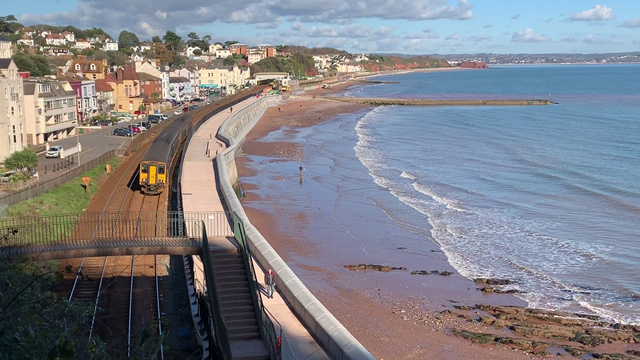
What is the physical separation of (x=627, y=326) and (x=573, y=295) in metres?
2.52

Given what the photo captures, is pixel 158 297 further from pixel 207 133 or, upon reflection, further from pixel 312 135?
pixel 312 135

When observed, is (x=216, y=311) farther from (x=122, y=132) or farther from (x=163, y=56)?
(x=163, y=56)

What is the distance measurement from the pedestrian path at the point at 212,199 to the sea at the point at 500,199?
4.05 m

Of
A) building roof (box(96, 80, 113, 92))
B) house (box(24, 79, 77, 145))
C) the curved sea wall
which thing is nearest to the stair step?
the curved sea wall

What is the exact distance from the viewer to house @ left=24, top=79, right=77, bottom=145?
4431cm

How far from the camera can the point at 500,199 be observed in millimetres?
34406

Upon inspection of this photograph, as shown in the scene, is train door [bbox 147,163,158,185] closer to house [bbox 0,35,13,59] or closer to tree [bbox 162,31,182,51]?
house [bbox 0,35,13,59]

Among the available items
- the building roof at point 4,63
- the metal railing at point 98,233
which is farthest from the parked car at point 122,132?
the metal railing at point 98,233

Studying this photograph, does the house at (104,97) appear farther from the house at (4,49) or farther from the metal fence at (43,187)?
the metal fence at (43,187)

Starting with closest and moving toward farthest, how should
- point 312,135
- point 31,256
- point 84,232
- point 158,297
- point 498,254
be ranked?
point 31,256
point 158,297
point 84,232
point 498,254
point 312,135

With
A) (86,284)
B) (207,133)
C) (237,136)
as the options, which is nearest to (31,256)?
(86,284)

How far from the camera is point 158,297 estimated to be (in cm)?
1778

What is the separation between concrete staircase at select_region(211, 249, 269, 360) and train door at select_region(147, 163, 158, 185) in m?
15.2

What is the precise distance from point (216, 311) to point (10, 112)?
99.3 feet
